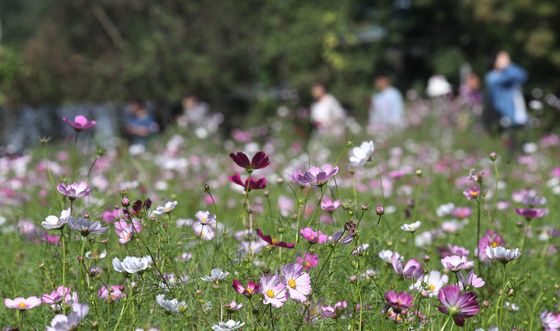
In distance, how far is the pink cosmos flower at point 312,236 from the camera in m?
1.52

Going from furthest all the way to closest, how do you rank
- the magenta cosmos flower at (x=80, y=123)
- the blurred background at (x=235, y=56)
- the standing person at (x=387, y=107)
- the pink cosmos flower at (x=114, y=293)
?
1. the blurred background at (x=235, y=56)
2. the standing person at (x=387, y=107)
3. the magenta cosmos flower at (x=80, y=123)
4. the pink cosmos flower at (x=114, y=293)

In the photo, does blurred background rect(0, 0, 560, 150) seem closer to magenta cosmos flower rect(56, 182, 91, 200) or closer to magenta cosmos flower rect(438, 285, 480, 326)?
magenta cosmos flower rect(56, 182, 91, 200)

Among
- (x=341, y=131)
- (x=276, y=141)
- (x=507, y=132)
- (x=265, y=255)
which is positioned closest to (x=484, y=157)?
(x=507, y=132)

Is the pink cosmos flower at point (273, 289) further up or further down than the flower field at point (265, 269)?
further up

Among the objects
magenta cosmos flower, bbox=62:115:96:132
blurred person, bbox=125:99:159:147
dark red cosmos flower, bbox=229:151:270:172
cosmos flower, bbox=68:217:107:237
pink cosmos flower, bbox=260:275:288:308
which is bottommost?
blurred person, bbox=125:99:159:147

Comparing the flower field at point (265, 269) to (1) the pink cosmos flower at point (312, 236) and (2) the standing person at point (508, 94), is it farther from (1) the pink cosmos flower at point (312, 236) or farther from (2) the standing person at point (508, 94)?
(2) the standing person at point (508, 94)

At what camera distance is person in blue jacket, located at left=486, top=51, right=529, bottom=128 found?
22.0 feet

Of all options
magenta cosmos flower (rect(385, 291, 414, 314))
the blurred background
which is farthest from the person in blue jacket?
the blurred background

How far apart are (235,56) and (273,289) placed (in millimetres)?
14401

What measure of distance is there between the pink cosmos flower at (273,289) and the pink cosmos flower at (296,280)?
0.02 meters

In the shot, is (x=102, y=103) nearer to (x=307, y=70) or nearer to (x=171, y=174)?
(x=307, y=70)

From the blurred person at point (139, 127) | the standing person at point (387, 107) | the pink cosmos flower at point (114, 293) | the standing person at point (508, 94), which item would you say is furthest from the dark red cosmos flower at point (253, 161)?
the blurred person at point (139, 127)

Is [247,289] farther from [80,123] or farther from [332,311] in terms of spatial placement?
[80,123]

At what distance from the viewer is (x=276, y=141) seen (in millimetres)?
8188
